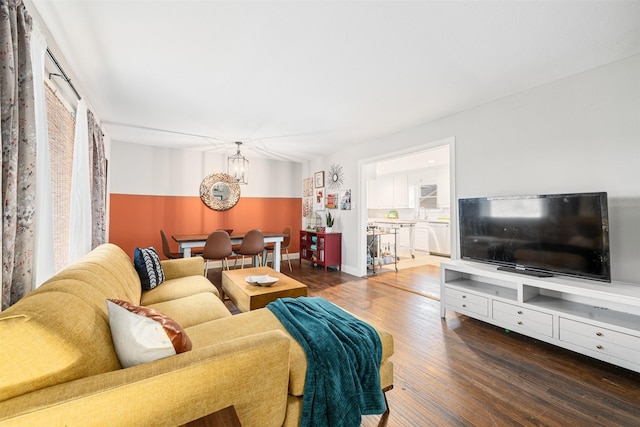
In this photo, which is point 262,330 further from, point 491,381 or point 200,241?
point 200,241

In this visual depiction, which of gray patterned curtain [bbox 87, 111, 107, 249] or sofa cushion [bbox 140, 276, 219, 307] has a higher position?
gray patterned curtain [bbox 87, 111, 107, 249]

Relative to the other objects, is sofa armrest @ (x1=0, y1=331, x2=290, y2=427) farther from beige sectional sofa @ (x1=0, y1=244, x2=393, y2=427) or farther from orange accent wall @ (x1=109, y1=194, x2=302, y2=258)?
orange accent wall @ (x1=109, y1=194, x2=302, y2=258)

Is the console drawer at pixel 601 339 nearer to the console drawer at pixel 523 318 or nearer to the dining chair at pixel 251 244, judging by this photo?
the console drawer at pixel 523 318

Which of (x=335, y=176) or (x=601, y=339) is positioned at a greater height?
(x=335, y=176)

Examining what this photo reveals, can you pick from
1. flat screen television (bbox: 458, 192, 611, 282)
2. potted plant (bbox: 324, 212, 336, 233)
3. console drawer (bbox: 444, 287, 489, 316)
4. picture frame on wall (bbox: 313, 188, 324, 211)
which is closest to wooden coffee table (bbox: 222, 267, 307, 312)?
console drawer (bbox: 444, 287, 489, 316)

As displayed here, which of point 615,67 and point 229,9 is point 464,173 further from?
point 229,9

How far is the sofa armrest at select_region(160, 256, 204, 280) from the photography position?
9.87 ft

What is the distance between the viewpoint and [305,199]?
21.9 feet

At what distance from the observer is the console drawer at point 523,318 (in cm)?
227

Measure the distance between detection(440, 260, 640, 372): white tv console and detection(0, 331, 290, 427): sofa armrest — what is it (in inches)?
90.2

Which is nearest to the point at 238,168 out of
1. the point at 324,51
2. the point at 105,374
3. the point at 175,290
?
the point at 175,290

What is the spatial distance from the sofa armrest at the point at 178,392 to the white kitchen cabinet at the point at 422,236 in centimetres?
672

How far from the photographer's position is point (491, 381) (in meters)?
1.91

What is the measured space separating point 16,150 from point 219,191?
14.9ft
